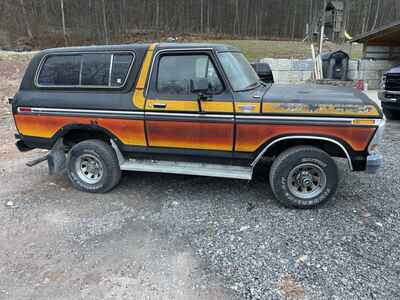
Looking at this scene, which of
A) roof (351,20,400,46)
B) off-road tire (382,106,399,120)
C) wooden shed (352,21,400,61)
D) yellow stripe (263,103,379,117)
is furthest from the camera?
wooden shed (352,21,400,61)

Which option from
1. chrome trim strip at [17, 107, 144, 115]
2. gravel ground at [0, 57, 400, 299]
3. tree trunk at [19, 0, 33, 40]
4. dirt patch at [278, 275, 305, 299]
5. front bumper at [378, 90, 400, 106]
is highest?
tree trunk at [19, 0, 33, 40]

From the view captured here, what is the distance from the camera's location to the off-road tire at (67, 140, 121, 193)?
425 cm

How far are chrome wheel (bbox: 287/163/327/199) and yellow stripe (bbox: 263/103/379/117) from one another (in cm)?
67

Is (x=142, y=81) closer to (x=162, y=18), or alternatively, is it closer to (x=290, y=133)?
(x=290, y=133)

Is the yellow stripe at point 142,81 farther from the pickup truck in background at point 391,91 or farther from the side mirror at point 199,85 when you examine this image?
the pickup truck in background at point 391,91

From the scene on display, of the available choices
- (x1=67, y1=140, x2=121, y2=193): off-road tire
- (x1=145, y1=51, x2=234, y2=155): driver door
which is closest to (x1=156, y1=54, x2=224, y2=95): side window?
(x1=145, y1=51, x2=234, y2=155): driver door

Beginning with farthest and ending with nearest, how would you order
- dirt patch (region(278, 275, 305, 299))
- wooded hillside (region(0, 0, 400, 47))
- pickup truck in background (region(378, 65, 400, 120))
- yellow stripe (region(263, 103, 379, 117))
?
wooded hillside (region(0, 0, 400, 47)), pickup truck in background (region(378, 65, 400, 120)), yellow stripe (region(263, 103, 379, 117)), dirt patch (region(278, 275, 305, 299))

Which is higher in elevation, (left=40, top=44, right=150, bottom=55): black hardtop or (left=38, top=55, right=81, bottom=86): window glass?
(left=40, top=44, right=150, bottom=55): black hardtop

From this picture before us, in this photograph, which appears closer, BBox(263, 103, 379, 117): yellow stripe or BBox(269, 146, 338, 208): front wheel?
BBox(263, 103, 379, 117): yellow stripe

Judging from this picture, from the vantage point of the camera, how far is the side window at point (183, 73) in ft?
12.5

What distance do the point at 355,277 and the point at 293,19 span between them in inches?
886

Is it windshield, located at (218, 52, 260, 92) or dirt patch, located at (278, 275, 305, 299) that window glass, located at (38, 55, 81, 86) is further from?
dirt patch, located at (278, 275, 305, 299)

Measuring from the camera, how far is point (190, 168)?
4.06 m

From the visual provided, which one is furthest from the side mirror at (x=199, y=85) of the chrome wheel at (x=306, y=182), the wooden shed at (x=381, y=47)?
the wooden shed at (x=381, y=47)
